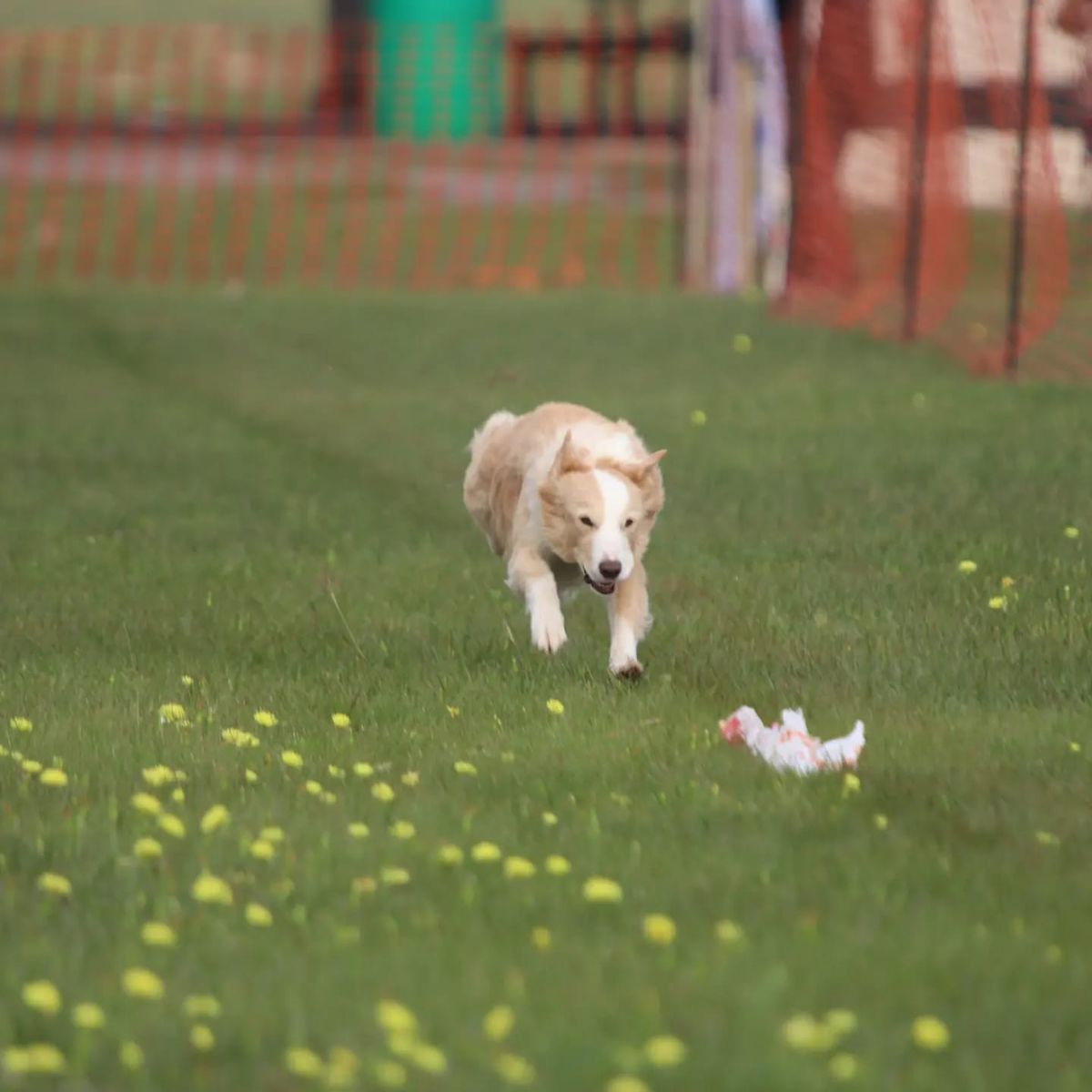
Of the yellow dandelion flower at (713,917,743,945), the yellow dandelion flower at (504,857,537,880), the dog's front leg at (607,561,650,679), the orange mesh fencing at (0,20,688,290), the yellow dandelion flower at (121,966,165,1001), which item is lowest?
the orange mesh fencing at (0,20,688,290)

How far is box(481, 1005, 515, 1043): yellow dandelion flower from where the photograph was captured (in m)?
4.03

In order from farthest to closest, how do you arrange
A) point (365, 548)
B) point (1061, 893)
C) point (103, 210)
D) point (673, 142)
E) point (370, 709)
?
point (673, 142) → point (103, 210) → point (365, 548) → point (370, 709) → point (1061, 893)

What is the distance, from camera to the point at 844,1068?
3820 mm

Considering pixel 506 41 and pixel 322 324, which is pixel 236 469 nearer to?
pixel 322 324

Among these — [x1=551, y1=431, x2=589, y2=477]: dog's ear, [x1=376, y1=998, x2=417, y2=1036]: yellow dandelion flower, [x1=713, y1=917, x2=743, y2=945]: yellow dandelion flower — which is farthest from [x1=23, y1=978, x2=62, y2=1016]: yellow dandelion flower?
[x1=551, y1=431, x2=589, y2=477]: dog's ear

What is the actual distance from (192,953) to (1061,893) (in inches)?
69.0

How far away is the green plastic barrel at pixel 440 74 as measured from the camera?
1259 inches

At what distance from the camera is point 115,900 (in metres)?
4.89

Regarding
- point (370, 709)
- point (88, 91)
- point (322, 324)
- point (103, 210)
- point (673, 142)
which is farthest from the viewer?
point (88, 91)

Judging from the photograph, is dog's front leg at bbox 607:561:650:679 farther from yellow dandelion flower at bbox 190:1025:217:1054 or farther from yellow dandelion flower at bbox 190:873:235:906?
yellow dandelion flower at bbox 190:1025:217:1054

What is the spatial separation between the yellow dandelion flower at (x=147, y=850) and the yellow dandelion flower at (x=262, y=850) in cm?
20

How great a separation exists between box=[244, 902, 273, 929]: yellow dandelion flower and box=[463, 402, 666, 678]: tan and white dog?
2.38 metres

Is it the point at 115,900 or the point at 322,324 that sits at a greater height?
the point at 115,900

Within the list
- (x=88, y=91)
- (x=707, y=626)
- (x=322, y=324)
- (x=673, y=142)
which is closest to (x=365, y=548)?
→ (x=707, y=626)
